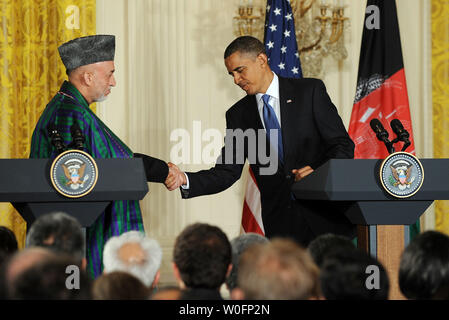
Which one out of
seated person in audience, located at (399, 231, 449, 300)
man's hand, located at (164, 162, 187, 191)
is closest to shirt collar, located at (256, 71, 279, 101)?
man's hand, located at (164, 162, 187, 191)

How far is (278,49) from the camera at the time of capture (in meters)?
5.77

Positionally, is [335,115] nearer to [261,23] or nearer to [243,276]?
[261,23]

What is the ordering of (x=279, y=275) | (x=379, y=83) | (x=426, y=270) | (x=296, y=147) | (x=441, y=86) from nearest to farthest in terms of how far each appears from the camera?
(x=279, y=275), (x=426, y=270), (x=296, y=147), (x=379, y=83), (x=441, y=86)

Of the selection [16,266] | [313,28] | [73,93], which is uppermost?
[313,28]

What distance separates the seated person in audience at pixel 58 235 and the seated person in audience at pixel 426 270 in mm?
1114

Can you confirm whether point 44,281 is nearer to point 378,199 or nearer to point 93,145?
point 378,199

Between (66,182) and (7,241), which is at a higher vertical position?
(66,182)

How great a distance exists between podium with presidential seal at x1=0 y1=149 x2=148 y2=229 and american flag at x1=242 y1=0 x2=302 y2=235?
8.71ft

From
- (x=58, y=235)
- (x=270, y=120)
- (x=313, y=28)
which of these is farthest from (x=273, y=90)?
(x=58, y=235)

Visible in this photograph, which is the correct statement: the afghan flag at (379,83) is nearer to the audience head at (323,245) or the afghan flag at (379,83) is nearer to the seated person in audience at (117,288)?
the audience head at (323,245)

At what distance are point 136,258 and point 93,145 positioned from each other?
4.80 ft

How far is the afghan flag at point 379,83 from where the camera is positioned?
591cm

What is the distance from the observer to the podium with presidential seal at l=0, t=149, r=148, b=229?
10.1 feet

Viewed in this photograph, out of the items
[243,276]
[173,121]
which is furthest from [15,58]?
[243,276]
